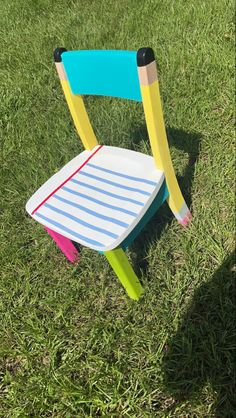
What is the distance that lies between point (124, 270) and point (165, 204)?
65 centimetres

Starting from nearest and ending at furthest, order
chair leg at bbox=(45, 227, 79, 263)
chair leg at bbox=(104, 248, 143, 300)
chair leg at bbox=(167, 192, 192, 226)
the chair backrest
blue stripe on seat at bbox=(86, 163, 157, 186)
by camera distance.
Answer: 1. the chair backrest
2. chair leg at bbox=(104, 248, 143, 300)
3. blue stripe on seat at bbox=(86, 163, 157, 186)
4. chair leg at bbox=(167, 192, 192, 226)
5. chair leg at bbox=(45, 227, 79, 263)

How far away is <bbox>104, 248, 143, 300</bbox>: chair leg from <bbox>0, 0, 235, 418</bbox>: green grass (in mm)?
77

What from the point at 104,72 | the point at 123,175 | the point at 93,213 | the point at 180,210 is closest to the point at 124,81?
the point at 104,72

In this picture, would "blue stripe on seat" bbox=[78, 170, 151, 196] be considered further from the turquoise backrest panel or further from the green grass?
the green grass

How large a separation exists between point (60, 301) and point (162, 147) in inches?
34.2

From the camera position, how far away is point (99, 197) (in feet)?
5.18

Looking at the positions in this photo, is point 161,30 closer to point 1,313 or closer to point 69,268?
point 69,268

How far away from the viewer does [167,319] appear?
164 centimetres

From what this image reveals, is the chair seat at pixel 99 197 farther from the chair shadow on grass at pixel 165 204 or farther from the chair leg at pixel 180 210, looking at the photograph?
the chair shadow on grass at pixel 165 204

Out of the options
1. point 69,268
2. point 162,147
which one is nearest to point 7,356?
point 69,268

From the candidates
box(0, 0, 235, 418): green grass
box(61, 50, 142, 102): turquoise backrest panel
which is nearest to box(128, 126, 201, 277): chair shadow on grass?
box(0, 0, 235, 418): green grass

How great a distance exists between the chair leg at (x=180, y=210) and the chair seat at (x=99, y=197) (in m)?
0.21

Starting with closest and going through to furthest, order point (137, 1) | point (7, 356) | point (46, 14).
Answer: point (7, 356), point (137, 1), point (46, 14)

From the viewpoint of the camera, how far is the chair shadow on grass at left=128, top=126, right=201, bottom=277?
193 cm
